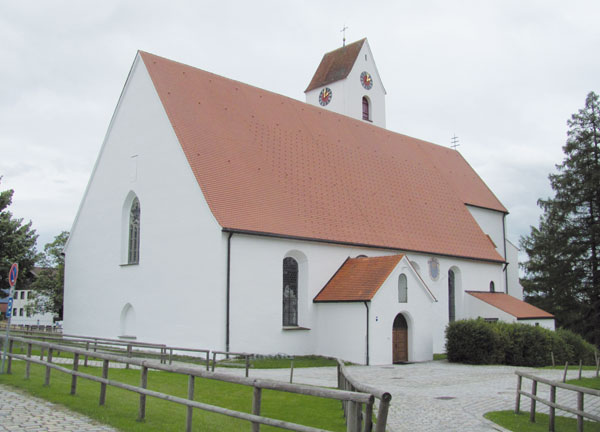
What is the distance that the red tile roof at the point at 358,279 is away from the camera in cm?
2320

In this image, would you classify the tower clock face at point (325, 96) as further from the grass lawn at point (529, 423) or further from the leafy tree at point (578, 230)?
the grass lawn at point (529, 423)

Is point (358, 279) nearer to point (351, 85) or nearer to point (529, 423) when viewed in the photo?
point (529, 423)

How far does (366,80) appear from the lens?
3953 cm

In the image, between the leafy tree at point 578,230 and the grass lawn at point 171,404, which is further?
the leafy tree at point 578,230

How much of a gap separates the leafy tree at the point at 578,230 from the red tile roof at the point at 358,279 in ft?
70.3

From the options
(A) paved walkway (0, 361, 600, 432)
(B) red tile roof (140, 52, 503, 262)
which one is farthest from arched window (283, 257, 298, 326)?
(A) paved walkway (0, 361, 600, 432)

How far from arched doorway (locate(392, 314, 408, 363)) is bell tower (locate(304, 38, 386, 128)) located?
17.4 metres

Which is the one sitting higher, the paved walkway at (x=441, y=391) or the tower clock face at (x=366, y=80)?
the tower clock face at (x=366, y=80)

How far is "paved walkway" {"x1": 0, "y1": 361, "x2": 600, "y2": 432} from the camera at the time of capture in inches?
348

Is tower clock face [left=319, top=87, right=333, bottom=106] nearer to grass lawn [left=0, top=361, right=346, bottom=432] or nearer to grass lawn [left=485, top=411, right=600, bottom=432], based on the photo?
grass lawn [left=0, top=361, right=346, bottom=432]

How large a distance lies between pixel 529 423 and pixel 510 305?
23.2m

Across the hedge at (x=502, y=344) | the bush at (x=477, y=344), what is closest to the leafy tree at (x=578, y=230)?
the hedge at (x=502, y=344)

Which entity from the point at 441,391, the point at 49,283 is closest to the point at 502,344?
the point at 441,391

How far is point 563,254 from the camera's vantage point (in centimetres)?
4078
